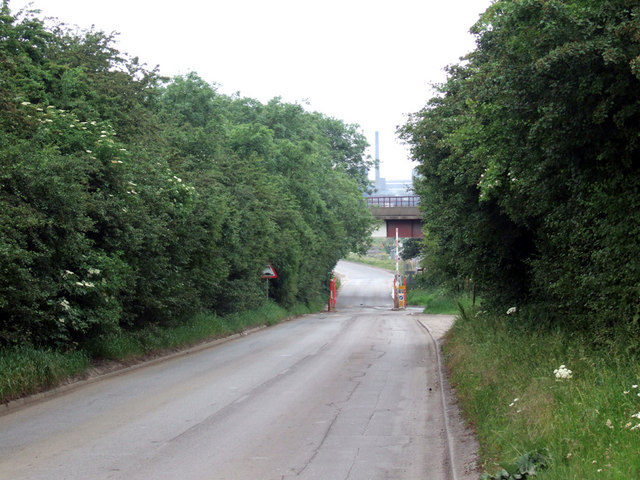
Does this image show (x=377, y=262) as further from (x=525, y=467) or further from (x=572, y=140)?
(x=525, y=467)

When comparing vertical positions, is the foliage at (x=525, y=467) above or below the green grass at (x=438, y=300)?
above

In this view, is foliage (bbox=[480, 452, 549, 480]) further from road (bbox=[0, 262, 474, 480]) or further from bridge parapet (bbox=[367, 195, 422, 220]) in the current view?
bridge parapet (bbox=[367, 195, 422, 220])

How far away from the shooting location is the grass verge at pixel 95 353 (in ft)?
37.8

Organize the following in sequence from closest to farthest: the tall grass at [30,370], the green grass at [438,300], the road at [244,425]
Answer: the road at [244,425], the tall grass at [30,370], the green grass at [438,300]

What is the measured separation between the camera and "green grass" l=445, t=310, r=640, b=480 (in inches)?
220

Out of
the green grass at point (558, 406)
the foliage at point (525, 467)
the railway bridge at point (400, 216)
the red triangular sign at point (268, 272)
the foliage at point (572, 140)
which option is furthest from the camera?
the railway bridge at point (400, 216)

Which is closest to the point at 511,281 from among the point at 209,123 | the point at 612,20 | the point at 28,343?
the point at 612,20

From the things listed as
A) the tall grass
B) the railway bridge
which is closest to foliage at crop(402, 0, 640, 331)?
the tall grass

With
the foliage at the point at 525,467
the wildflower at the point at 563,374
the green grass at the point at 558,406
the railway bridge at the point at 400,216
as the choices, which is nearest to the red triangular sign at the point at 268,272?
the green grass at the point at 558,406

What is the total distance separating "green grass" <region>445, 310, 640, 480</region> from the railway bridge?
46.1 m

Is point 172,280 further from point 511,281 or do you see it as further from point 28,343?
point 511,281

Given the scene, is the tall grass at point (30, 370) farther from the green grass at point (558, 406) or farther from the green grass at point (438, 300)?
the green grass at point (438, 300)

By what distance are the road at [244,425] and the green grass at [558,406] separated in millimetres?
628

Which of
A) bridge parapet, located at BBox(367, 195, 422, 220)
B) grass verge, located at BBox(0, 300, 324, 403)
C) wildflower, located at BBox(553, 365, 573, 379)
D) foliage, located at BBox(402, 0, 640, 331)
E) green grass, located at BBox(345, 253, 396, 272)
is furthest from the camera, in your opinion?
green grass, located at BBox(345, 253, 396, 272)
